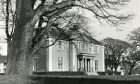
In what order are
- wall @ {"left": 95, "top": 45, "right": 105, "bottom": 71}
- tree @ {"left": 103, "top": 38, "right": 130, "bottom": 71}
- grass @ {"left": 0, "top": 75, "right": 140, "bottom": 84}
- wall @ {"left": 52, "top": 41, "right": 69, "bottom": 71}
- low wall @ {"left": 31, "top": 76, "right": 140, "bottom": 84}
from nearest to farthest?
grass @ {"left": 0, "top": 75, "right": 140, "bottom": 84}
low wall @ {"left": 31, "top": 76, "right": 140, "bottom": 84}
wall @ {"left": 52, "top": 41, "right": 69, "bottom": 71}
wall @ {"left": 95, "top": 45, "right": 105, "bottom": 71}
tree @ {"left": 103, "top": 38, "right": 130, "bottom": 71}

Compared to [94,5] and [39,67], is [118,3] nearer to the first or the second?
[94,5]

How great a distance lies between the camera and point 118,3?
63.9ft

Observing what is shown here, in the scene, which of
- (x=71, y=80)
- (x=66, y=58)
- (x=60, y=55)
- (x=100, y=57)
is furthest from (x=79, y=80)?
(x=100, y=57)

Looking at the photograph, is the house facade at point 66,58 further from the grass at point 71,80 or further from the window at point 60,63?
the grass at point 71,80

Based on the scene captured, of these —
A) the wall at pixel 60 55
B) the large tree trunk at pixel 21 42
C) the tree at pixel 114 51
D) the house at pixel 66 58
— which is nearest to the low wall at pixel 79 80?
the large tree trunk at pixel 21 42

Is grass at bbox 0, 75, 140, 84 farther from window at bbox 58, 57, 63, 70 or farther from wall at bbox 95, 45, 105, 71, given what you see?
wall at bbox 95, 45, 105, 71

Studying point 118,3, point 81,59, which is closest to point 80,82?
point 118,3

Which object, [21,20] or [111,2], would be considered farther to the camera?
[111,2]

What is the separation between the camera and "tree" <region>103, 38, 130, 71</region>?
79.6 m

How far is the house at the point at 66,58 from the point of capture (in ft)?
165

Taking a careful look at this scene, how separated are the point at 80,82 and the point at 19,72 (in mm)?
4795

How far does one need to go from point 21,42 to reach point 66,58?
118 ft

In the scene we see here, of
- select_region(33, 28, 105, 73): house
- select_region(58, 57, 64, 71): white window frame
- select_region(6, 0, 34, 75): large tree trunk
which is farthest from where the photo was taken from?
select_region(58, 57, 64, 71): white window frame

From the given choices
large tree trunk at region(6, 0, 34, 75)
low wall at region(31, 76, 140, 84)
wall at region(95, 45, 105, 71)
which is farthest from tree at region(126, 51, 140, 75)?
large tree trunk at region(6, 0, 34, 75)
